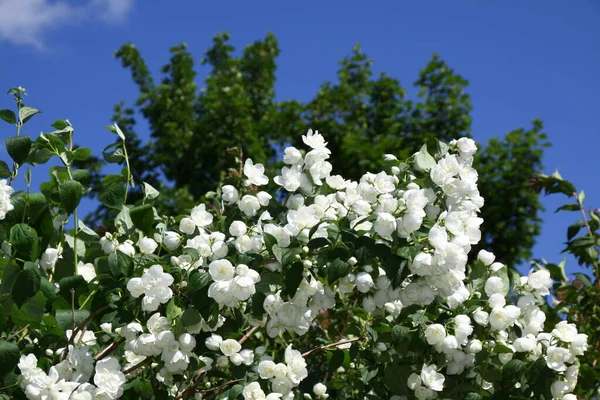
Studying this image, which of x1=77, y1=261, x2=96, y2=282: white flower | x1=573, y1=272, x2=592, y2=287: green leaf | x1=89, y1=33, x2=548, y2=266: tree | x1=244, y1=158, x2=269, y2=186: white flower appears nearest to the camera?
x1=244, y1=158, x2=269, y2=186: white flower

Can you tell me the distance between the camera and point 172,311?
2088 mm

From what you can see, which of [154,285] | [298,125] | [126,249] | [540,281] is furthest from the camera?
[298,125]

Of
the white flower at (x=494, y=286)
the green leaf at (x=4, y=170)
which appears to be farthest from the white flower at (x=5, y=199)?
the white flower at (x=494, y=286)

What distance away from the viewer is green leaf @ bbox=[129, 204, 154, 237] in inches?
94.0

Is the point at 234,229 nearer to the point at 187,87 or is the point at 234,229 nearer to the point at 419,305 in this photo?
the point at 419,305

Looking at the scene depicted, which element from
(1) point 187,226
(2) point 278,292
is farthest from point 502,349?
(1) point 187,226

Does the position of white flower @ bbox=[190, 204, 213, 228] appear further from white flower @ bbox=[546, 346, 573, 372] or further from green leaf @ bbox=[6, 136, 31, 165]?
white flower @ bbox=[546, 346, 573, 372]

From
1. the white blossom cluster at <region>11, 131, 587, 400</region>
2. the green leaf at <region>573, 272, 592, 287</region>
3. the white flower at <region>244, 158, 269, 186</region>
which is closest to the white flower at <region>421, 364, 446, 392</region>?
the white blossom cluster at <region>11, 131, 587, 400</region>

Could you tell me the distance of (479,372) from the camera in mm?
2363

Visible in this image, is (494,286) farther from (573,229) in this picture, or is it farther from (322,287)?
(573,229)

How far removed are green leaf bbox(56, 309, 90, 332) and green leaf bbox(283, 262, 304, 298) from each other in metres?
0.63

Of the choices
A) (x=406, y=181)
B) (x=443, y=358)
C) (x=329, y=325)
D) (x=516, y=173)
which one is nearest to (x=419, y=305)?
(x=443, y=358)

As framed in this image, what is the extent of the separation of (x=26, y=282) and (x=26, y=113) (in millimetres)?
648

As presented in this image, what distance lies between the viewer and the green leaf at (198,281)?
2.07 m
